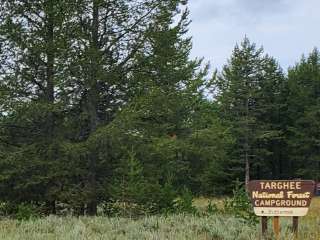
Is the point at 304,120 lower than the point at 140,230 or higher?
higher

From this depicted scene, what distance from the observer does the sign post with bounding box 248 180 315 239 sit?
10.0m

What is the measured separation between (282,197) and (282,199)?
4 centimetres

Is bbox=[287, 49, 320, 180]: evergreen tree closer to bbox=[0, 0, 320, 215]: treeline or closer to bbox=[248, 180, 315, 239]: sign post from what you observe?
bbox=[0, 0, 320, 215]: treeline

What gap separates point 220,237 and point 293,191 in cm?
174

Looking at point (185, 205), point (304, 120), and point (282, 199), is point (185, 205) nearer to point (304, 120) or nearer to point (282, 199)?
point (282, 199)

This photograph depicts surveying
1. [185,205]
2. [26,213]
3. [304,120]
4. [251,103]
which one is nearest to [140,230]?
[26,213]

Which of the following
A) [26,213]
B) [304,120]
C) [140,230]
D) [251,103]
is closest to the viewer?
[140,230]

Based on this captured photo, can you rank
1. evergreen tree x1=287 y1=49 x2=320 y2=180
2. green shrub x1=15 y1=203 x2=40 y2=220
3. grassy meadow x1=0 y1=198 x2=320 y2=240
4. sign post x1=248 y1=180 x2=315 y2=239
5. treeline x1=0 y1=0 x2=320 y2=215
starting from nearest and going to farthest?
grassy meadow x1=0 y1=198 x2=320 y2=240, sign post x1=248 y1=180 x2=315 y2=239, green shrub x1=15 y1=203 x2=40 y2=220, treeline x1=0 y1=0 x2=320 y2=215, evergreen tree x1=287 y1=49 x2=320 y2=180

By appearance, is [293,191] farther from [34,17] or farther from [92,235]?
[34,17]

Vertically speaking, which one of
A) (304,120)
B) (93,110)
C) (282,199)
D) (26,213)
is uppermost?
(304,120)

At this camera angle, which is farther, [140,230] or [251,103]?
[251,103]

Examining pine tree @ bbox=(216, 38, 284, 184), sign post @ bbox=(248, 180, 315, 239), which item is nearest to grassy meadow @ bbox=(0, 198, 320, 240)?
sign post @ bbox=(248, 180, 315, 239)

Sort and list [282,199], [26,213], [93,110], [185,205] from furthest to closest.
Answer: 1. [93,110]
2. [185,205]
3. [26,213]
4. [282,199]

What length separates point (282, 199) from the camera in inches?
400
